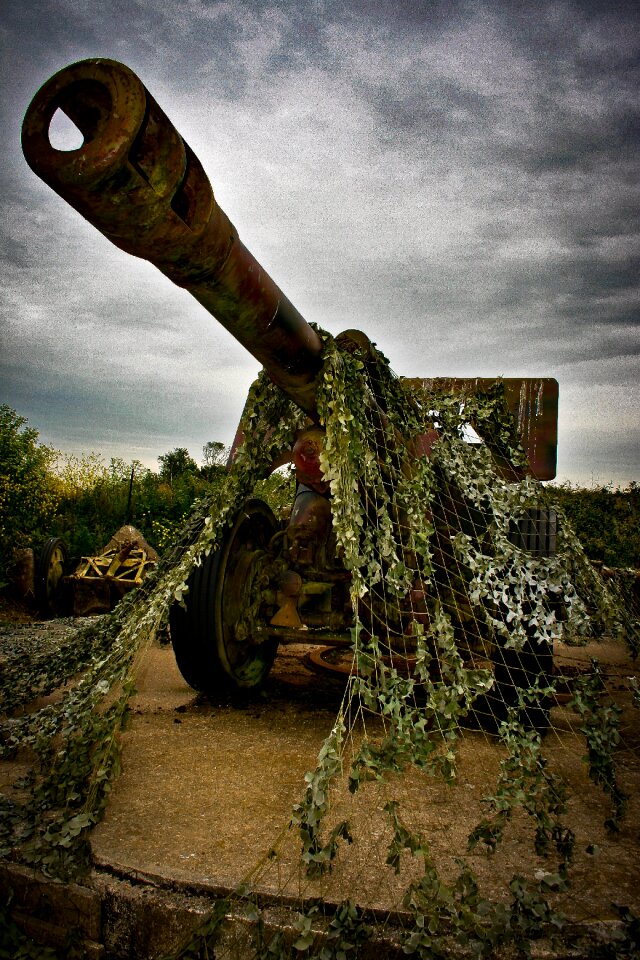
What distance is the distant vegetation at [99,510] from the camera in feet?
35.1

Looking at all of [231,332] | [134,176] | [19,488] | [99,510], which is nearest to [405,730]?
[231,332]

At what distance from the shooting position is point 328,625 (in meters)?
3.93

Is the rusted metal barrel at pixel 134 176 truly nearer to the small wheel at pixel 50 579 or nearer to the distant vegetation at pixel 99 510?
the distant vegetation at pixel 99 510

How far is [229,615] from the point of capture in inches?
157

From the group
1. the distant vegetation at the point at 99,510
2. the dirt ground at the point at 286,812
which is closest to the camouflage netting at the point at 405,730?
the dirt ground at the point at 286,812

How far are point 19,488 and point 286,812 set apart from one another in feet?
31.8

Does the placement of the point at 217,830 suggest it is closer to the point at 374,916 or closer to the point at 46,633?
the point at 374,916

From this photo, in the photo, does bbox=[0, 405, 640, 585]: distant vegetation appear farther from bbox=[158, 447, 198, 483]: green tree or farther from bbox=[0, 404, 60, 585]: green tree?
bbox=[158, 447, 198, 483]: green tree

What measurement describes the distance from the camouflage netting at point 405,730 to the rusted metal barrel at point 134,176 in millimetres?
1044

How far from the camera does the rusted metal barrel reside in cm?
152

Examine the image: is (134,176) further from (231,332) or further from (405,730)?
(405,730)

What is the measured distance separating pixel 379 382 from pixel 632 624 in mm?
1863

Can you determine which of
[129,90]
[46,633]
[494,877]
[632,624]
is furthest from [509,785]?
[46,633]

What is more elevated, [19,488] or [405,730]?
[19,488]
